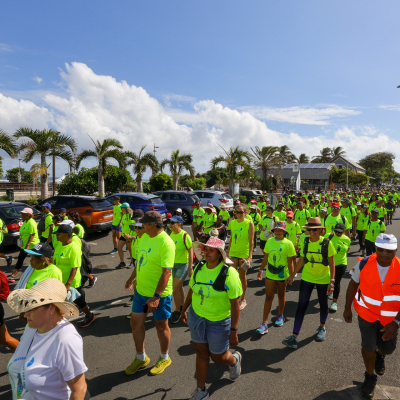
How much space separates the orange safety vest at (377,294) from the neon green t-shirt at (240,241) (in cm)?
240

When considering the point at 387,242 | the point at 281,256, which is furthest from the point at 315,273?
the point at 387,242

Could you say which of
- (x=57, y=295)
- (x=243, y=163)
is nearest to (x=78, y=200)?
(x=57, y=295)

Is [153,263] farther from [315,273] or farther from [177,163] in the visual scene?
[177,163]

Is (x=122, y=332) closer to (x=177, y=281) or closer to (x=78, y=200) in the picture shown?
(x=177, y=281)

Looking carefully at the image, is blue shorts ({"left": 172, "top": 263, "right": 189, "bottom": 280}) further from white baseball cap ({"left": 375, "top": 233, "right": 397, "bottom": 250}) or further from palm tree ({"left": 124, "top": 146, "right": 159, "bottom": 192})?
palm tree ({"left": 124, "top": 146, "right": 159, "bottom": 192})

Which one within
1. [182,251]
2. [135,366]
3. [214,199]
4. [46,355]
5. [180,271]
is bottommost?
[135,366]

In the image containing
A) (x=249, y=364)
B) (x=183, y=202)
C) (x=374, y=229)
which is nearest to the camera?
(x=249, y=364)

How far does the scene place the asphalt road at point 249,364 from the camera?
10.5ft

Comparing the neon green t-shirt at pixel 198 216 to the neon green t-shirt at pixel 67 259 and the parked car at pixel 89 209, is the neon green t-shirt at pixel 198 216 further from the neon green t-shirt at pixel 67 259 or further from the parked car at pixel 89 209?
the neon green t-shirt at pixel 67 259

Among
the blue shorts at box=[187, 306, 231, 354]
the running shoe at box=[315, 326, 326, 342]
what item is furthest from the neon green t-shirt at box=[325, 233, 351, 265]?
the blue shorts at box=[187, 306, 231, 354]

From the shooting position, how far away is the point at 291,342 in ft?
13.4

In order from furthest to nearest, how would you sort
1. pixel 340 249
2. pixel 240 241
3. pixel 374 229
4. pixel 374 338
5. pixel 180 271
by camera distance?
1. pixel 374 229
2. pixel 240 241
3. pixel 340 249
4. pixel 180 271
5. pixel 374 338

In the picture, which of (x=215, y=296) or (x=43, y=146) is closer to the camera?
(x=215, y=296)

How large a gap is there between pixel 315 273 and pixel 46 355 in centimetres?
358
